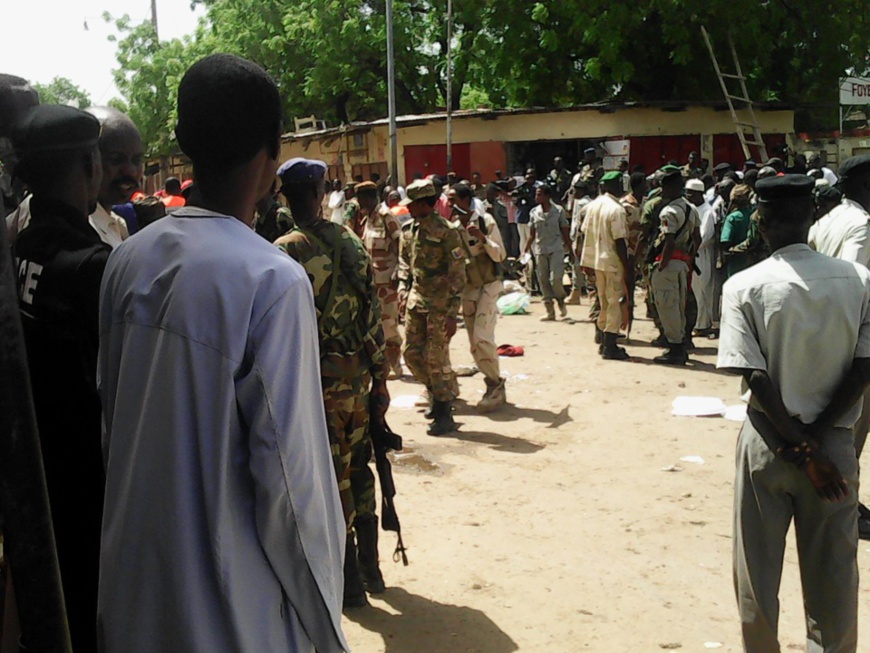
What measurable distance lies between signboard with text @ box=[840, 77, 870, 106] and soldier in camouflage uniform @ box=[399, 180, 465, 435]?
1649 cm

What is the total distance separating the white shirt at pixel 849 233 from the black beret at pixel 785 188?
1.82m

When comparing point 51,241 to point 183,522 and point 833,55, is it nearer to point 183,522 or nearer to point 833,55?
point 183,522

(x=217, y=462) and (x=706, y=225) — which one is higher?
(x=217, y=462)

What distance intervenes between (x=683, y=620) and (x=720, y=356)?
1.68m

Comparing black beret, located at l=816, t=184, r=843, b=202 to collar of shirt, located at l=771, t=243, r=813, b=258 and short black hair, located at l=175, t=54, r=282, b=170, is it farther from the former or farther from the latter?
short black hair, located at l=175, t=54, r=282, b=170

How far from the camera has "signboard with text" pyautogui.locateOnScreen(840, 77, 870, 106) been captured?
20750 millimetres

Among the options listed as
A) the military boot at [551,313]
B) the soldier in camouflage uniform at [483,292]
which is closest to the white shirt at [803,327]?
the soldier in camouflage uniform at [483,292]

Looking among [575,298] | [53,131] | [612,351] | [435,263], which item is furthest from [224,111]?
[575,298]

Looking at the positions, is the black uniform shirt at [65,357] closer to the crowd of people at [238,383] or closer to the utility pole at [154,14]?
the crowd of people at [238,383]

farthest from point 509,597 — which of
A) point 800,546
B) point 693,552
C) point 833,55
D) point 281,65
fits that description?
point 281,65

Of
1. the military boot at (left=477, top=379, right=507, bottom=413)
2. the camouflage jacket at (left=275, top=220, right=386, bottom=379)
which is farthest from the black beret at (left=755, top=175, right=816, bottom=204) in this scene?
the military boot at (left=477, top=379, right=507, bottom=413)

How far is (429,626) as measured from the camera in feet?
14.6

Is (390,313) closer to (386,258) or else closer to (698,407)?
(386,258)

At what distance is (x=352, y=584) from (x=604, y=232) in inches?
259
